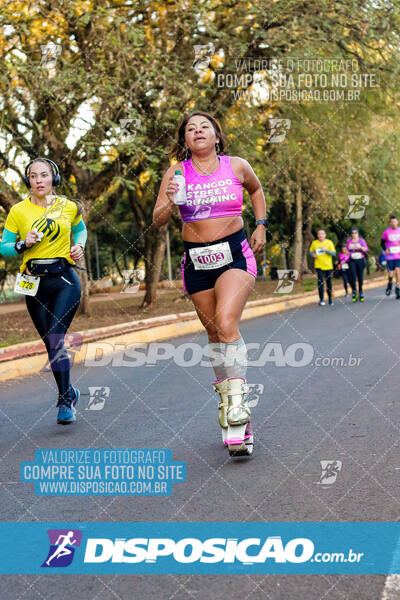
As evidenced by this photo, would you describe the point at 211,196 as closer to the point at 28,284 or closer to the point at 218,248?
the point at 218,248

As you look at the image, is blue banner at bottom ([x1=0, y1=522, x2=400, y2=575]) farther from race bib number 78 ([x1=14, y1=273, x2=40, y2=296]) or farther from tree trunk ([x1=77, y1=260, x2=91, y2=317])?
tree trunk ([x1=77, y1=260, x2=91, y2=317])

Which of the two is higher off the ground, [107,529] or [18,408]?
[107,529]

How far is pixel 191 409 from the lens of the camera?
21.9 ft

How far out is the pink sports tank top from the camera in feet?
16.7

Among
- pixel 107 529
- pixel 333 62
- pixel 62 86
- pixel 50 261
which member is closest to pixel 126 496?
pixel 107 529

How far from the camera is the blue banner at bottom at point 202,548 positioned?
3.26m

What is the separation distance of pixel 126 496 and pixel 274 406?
2559 millimetres

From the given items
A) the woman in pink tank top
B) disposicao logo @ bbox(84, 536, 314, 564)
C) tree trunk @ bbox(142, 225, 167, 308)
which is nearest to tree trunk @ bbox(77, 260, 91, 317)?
tree trunk @ bbox(142, 225, 167, 308)

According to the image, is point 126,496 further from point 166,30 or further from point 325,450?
point 166,30

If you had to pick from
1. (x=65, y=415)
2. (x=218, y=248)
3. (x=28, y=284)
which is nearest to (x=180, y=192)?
(x=218, y=248)

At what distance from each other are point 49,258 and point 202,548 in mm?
3249

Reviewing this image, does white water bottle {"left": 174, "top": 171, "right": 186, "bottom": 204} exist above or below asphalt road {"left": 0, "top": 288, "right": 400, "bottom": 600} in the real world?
above

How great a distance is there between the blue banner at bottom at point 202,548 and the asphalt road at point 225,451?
96 mm

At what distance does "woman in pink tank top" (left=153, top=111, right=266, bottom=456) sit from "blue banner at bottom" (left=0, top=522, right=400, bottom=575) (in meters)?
1.33
